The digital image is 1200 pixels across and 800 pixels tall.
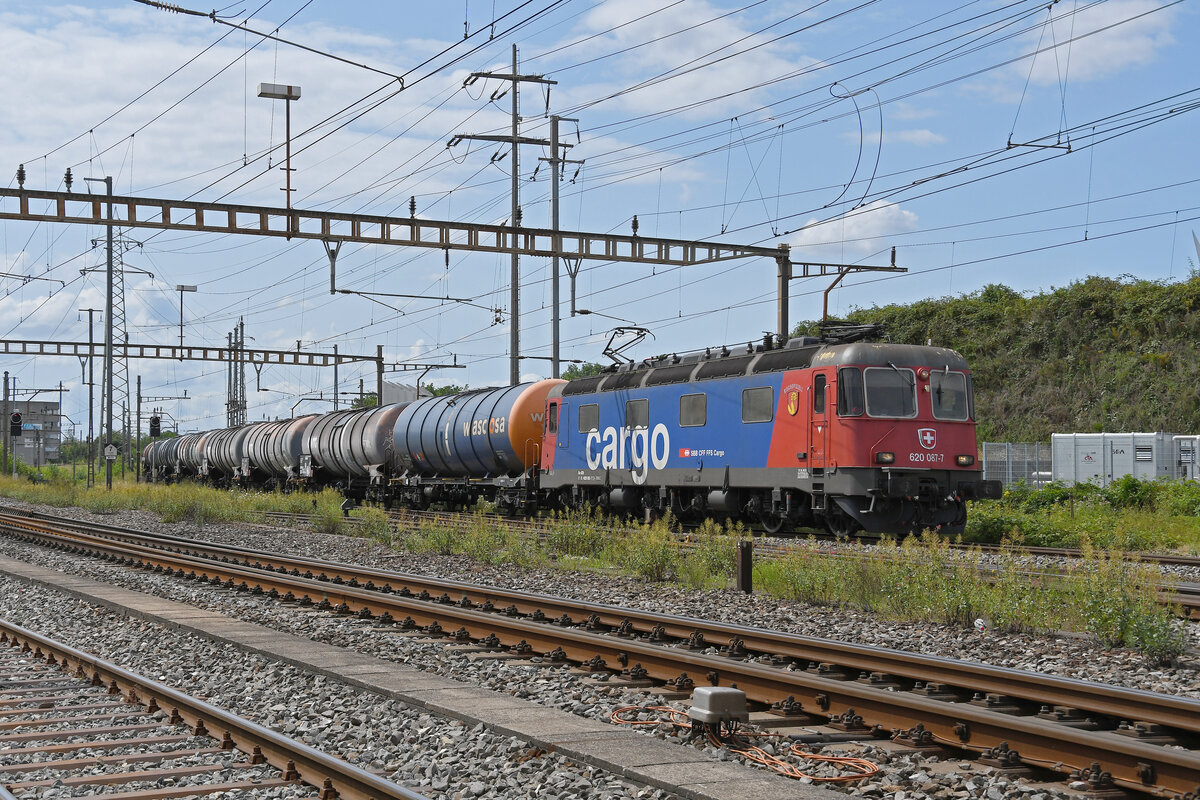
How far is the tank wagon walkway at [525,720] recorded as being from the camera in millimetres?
5770

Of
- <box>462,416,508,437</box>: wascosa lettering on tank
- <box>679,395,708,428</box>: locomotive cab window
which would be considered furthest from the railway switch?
<box>462,416,508,437</box>: wascosa lettering on tank

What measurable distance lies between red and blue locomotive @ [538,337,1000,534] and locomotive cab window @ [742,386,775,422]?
0.02m

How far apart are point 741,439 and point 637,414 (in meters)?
A: 3.64

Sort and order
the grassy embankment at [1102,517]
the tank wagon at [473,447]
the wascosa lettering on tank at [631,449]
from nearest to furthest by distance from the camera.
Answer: the grassy embankment at [1102,517] → the wascosa lettering on tank at [631,449] → the tank wagon at [473,447]

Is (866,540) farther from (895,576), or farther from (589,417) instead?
(895,576)

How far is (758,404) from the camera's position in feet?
67.4

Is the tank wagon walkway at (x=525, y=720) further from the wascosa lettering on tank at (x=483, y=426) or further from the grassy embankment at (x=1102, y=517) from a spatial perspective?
the wascosa lettering on tank at (x=483, y=426)

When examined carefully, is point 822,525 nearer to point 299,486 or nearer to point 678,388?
point 678,388

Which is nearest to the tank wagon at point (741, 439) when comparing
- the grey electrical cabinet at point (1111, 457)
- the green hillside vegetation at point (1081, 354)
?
the grey electrical cabinet at point (1111, 457)

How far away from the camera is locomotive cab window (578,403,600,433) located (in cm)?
2555

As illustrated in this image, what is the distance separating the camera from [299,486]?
1634 inches

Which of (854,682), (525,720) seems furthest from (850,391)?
(525,720)

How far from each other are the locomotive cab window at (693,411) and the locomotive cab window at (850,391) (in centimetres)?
358

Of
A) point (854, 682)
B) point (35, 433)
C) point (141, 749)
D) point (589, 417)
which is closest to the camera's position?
point (141, 749)
